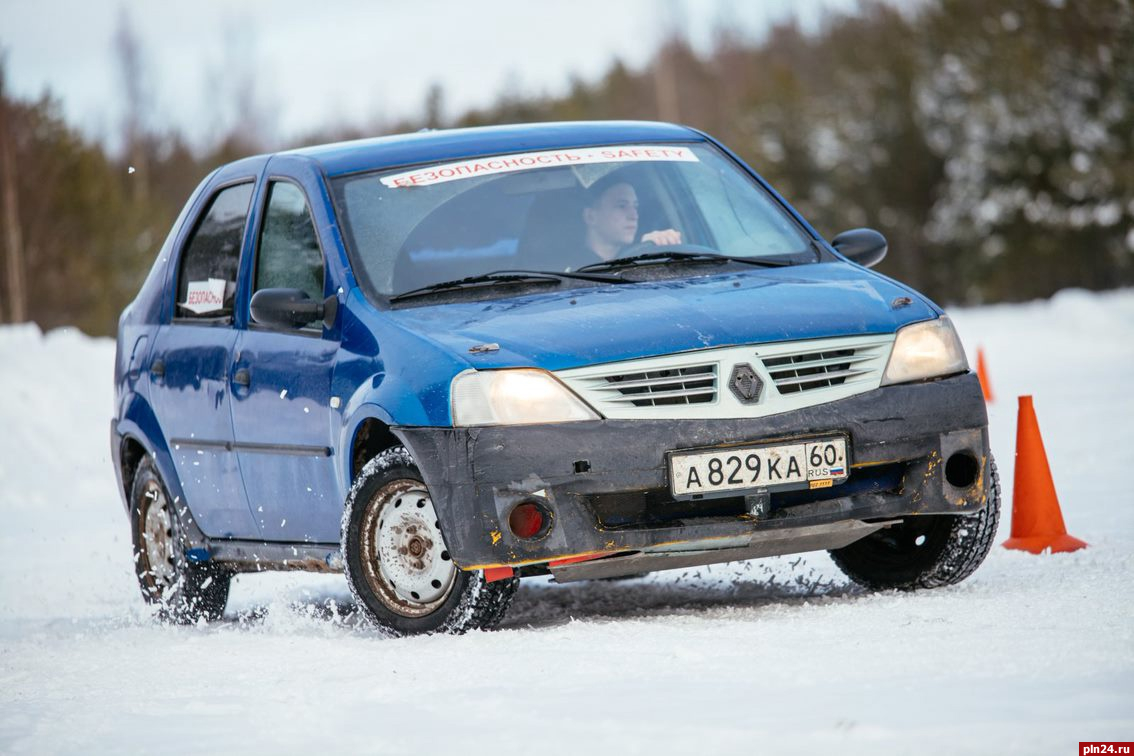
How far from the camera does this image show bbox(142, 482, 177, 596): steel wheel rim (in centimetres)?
776

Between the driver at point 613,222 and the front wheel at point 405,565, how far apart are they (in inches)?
48.2

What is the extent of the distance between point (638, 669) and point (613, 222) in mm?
2324

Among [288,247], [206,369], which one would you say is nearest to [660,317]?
[288,247]

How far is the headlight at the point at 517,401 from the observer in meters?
5.56

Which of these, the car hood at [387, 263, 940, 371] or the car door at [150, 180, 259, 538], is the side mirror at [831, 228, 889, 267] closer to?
the car hood at [387, 263, 940, 371]

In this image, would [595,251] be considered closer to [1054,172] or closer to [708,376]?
[708,376]

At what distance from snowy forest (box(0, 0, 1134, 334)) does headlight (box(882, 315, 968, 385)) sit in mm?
26803

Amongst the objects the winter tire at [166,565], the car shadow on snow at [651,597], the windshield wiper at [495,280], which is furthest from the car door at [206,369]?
the windshield wiper at [495,280]

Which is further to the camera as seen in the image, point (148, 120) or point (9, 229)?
point (148, 120)

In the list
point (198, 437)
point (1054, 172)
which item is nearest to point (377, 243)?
point (198, 437)

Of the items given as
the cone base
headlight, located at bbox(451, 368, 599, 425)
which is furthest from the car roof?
the cone base

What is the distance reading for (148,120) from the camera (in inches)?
2923

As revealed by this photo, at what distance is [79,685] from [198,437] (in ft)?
6.04

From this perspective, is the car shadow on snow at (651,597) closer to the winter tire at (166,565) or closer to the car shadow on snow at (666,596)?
the car shadow on snow at (666,596)
